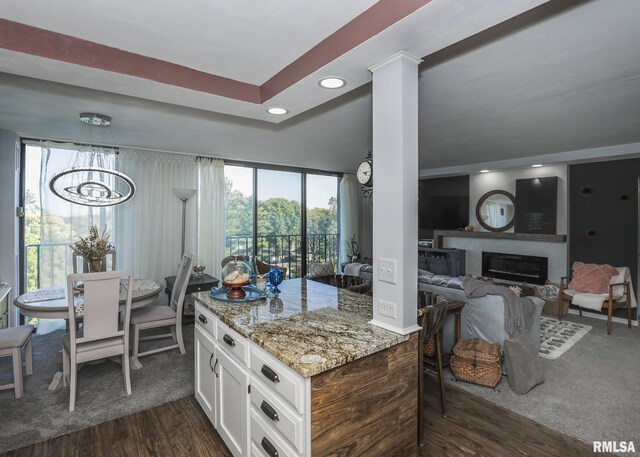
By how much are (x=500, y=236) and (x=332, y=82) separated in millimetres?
5229

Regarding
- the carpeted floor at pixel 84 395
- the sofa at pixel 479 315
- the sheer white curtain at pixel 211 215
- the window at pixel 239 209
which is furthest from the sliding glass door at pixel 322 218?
the carpeted floor at pixel 84 395

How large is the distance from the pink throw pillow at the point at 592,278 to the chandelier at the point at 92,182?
19.5 ft

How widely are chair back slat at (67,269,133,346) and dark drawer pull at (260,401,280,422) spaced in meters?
1.68

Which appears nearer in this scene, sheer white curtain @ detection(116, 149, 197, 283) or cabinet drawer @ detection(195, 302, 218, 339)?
cabinet drawer @ detection(195, 302, 218, 339)

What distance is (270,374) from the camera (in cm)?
149

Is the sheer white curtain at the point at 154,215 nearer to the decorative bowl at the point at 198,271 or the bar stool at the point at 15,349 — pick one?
the decorative bowl at the point at 198,271

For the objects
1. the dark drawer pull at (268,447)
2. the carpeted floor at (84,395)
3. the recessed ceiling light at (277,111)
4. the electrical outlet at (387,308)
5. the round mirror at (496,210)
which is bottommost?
the carpeted floor at (84,395)

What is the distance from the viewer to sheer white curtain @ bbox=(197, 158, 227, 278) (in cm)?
529

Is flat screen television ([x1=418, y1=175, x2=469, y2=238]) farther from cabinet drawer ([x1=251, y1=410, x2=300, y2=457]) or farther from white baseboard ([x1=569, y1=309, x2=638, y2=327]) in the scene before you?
cabinet drawer ([x1=251, y1=410, x2=300, y2=457])

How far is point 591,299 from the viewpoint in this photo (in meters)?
4.39

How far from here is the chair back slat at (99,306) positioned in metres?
2.47

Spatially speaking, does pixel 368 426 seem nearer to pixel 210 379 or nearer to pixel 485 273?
pixel 210 379

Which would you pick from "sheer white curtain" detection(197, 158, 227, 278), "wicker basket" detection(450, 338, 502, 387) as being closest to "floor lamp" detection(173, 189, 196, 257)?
"sheer white curtain" detection(197, 158, 227, 278)

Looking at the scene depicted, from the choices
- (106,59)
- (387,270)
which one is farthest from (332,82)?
(106,59)
